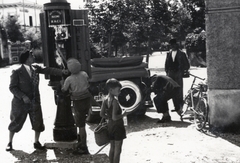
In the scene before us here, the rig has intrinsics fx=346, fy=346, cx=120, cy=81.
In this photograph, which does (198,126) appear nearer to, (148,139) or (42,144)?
(148,139)

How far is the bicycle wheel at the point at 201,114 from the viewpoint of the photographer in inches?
277

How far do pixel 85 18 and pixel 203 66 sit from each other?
59.6ft

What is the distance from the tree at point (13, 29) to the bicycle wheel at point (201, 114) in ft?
172

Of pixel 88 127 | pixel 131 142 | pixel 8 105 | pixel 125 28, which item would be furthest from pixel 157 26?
pixel 131 142

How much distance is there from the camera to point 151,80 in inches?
347

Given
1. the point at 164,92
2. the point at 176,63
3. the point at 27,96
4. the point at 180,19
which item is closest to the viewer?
the point at 27,96

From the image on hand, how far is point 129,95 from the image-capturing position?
8336 mm

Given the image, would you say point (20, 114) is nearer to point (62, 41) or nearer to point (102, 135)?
point (62, 41)

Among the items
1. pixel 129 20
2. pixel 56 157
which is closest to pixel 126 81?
pixel 56 157

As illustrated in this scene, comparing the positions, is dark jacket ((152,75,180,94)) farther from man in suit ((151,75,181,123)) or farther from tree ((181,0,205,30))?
tree ((181,0,205,30))

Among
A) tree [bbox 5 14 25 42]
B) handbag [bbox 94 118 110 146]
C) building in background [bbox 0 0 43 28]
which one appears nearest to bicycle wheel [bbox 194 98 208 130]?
handbag [bbox 94 118 110 146]

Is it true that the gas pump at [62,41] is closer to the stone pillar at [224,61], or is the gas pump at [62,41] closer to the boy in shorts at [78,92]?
the boy in shorts at [78,92]

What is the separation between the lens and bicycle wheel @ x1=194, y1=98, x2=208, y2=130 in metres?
7.05

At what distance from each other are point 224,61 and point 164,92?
1730 millimetres
